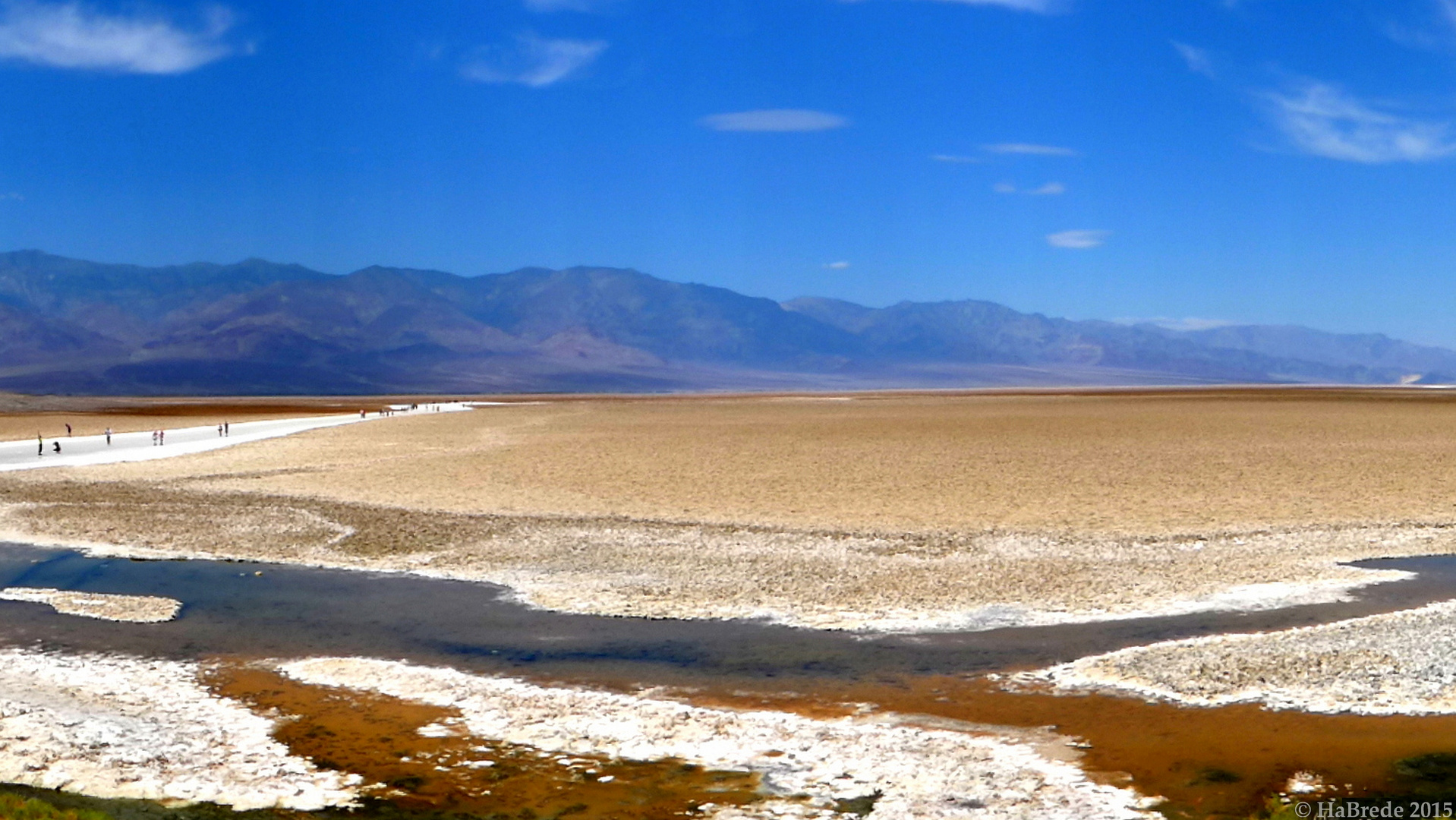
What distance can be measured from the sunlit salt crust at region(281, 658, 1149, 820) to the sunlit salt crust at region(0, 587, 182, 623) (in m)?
4.12

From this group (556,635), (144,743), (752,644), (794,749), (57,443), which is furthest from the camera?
(57,443)

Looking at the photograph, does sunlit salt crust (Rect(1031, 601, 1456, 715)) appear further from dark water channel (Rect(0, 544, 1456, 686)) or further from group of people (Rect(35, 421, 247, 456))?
group of people (Rect(35, 421, 247, 456))

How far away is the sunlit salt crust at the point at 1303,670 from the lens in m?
10.1

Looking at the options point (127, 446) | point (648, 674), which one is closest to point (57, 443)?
point (127, 446)

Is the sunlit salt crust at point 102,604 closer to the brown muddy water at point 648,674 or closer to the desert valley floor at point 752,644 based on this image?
the desert valley floor at point 752,644

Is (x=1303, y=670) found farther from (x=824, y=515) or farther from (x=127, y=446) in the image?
(x=127, y=446)

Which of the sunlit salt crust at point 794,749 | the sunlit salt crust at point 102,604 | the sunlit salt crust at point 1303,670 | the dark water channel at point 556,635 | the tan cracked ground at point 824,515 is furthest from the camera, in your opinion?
the tan cracked ground at point 824,515

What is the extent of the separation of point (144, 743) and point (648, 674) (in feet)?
14.9

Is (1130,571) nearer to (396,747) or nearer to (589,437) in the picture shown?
(396,747)

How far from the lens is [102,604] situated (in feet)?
48.8

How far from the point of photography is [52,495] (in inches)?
1099

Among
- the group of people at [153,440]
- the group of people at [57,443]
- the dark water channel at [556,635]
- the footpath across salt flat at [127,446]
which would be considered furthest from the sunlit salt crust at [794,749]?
the group of people at [153,440]

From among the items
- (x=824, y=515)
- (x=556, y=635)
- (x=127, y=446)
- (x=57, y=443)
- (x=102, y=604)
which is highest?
(x=57, y=443)

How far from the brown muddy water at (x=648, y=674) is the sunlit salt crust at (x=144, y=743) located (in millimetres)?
368
